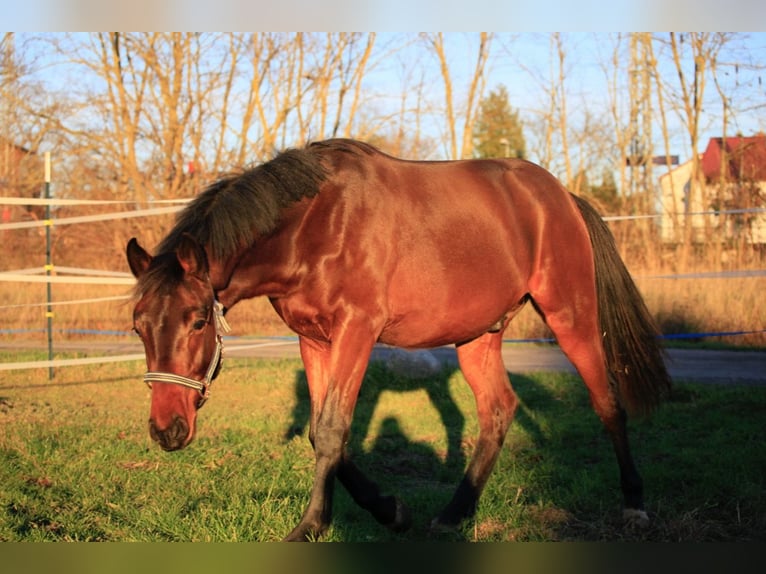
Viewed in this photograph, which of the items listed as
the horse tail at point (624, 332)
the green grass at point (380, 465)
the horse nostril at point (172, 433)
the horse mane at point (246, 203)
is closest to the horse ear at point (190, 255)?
the horse mane at point (246, 203)

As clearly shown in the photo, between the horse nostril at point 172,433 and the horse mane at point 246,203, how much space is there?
0.85 metres

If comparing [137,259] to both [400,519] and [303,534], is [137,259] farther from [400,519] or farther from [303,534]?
[400,519]

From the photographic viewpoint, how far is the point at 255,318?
14.0m

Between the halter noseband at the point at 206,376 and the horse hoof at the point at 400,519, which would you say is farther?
the horse hoof at the point at 400,519

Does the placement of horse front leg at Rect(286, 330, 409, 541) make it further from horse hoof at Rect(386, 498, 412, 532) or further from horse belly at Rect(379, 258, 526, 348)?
horse belly at Rect(379, 258, 526, 348)

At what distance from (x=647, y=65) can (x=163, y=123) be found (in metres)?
10.8

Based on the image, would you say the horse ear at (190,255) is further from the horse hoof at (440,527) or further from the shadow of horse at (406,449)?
the horse hoof at (440,527)

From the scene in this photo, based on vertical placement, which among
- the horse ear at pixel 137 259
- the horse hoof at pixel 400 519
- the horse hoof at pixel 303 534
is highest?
the horse ear at pixel 137 259

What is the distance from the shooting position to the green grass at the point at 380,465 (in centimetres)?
403

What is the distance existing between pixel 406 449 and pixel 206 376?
2774 mm

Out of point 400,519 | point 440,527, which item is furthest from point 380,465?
point 400,519

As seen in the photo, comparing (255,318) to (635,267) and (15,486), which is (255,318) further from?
(15,486)

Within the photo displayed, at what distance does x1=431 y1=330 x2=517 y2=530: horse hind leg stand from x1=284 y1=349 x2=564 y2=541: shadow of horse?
0.29 meters

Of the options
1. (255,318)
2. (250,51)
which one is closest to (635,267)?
(255,318)
